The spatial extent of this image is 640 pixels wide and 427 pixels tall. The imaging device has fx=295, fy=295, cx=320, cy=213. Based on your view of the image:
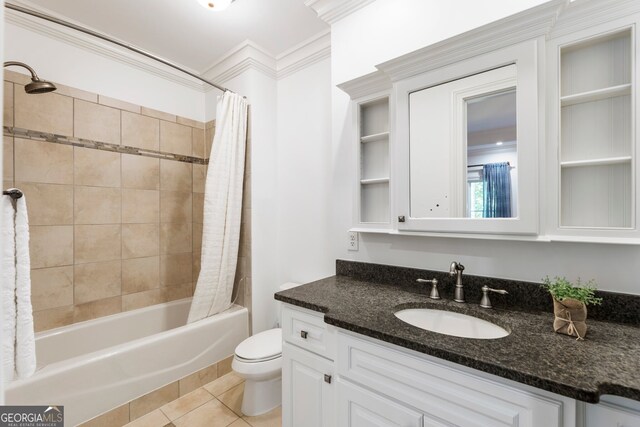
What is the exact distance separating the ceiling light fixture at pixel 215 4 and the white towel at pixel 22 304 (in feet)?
4.57

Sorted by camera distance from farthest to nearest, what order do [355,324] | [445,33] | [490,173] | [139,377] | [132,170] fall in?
[132,170], [139,377], [445,33], [490,173], [355,324]

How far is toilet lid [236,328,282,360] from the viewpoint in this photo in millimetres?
1729

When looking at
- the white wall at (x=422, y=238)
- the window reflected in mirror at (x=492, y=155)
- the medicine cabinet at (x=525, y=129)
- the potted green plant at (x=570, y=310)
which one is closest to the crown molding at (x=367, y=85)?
the medicine cabinet at (x=525, y=129)

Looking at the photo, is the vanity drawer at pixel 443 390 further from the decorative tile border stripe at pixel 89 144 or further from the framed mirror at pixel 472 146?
the decorative tile border stripe at pixel 89 144

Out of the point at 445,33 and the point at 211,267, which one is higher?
the point at 445,33

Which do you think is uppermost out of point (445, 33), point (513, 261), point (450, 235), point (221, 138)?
point (445, 33)

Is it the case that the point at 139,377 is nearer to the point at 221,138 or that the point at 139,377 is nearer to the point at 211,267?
the point at 211,267

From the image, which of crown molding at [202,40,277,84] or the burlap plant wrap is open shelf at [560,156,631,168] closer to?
the burlap plant wrap

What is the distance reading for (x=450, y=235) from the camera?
1.35m

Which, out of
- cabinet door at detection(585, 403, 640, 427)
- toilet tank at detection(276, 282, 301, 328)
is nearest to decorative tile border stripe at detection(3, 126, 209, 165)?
toilet tank at detection(276, 282, 301, 328)

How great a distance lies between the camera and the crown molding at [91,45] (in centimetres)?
182

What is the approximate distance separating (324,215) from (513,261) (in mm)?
1189

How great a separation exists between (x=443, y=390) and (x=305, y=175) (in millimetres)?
1659

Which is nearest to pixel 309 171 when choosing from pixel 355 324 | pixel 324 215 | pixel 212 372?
pixel 324 215
